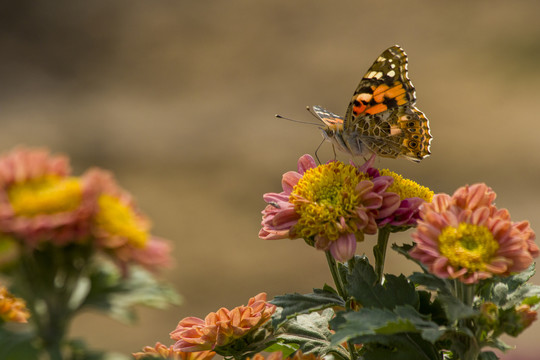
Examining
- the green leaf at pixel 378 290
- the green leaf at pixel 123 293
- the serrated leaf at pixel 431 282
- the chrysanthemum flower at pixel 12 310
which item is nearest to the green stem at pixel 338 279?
the green leaf at pixel 378 290

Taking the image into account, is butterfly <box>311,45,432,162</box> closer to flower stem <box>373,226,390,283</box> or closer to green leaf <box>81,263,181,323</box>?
flower stem <box>373,226,390,283</box>

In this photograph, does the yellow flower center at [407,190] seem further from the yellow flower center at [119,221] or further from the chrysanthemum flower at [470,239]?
the yellow flower center at [119,221]

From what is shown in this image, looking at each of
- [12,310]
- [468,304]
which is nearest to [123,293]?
[12,310]

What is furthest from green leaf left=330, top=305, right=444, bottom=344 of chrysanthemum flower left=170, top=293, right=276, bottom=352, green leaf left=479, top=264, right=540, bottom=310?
chrysanthemum flower left=170, top=293, right=276, bottom=352

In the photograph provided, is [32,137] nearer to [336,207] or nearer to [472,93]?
[472,93]

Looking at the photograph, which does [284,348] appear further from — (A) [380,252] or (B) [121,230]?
(B) [121,230]

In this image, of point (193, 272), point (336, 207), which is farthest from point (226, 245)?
point (336, 207)
